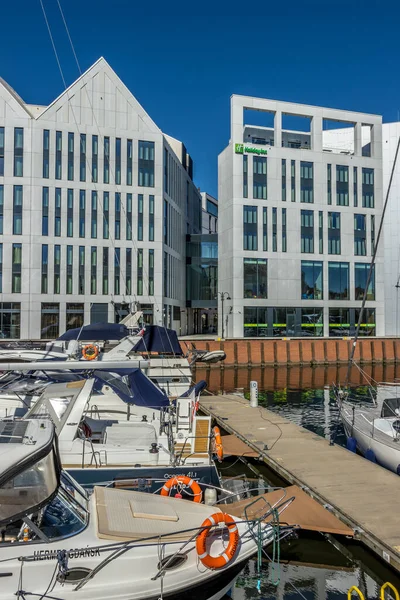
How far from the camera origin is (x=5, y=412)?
14.3 m

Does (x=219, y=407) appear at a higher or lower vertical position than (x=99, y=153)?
lower

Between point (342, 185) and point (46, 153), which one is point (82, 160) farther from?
point (342, 185)

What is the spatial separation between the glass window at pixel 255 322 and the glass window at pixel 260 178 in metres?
12.7

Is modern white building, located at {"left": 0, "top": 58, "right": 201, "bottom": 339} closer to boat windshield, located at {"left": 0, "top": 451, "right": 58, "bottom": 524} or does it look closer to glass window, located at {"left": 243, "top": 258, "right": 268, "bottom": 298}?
glass window, located at {"left": 243, "top": 258, "right": 268, "bottom": 298}

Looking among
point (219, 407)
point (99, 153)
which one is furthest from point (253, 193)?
point (219, 407)

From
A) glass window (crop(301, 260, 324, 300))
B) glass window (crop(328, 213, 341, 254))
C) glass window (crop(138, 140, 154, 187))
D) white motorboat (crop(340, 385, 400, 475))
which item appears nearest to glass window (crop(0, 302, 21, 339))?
glass window (crop(138, 140, 154, 187))

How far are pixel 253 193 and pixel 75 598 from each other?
2061 inches

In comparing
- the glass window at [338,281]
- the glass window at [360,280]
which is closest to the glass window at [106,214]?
the glass window at [338,281]

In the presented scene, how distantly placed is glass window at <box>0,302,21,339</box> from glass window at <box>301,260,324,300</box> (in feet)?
101

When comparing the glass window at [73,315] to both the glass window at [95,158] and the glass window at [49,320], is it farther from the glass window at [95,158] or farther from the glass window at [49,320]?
the glass window at [95,158]

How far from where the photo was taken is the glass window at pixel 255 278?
2179 inches

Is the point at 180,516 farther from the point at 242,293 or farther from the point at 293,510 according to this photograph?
the point at 242,293

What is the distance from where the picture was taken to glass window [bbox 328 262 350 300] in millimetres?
57375

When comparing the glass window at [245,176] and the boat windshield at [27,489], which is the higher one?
the glass window at [245,176]
